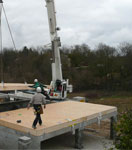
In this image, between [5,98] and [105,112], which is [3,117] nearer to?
A: [105,112]

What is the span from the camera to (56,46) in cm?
1254

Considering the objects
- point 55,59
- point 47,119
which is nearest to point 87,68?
point 55,59

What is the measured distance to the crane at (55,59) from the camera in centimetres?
1222

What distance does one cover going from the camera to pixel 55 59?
1271cm

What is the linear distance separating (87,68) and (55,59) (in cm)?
2276

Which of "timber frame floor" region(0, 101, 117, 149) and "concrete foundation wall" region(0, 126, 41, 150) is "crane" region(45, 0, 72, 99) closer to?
"timber frame floor" region(0, 101, 117, 149)

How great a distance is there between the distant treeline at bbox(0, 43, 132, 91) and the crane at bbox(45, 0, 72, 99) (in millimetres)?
18486

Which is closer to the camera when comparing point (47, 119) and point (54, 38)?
point (47, 119)

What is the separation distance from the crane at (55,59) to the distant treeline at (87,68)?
18486 millimetres

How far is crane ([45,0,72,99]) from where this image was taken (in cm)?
1222

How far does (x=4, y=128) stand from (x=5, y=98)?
560 cm

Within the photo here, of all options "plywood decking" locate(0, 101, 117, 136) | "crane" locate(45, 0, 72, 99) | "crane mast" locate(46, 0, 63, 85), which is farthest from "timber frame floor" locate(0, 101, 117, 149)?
"crane mast" locate(46, 0, 63, 85)

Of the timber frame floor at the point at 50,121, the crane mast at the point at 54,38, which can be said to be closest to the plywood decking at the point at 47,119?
the timber frame floor at the point at 50,121

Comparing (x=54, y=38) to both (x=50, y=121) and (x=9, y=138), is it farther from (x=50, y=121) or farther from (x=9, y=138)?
(x=9, y=138)
